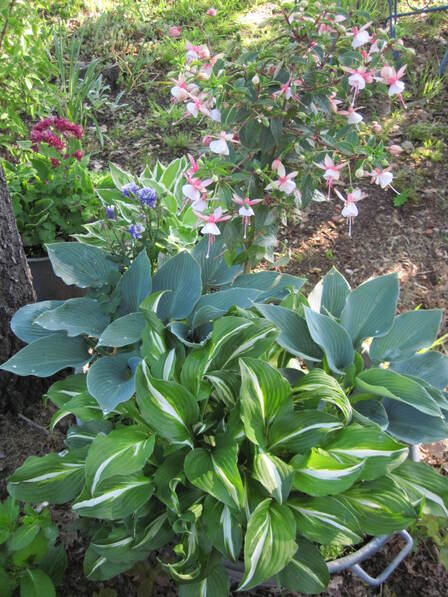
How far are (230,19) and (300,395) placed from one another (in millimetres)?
3798

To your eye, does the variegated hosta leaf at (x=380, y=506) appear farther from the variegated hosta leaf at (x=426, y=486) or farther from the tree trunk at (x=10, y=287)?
the tree trunk at (x=10, y=287)

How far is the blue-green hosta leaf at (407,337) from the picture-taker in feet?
5.34

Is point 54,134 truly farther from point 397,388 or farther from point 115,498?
point 397,388

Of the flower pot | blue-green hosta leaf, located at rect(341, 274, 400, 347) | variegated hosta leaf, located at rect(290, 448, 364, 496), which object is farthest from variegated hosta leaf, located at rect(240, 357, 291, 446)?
the flower pot

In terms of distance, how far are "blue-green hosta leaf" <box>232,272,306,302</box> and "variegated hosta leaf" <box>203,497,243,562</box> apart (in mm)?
758

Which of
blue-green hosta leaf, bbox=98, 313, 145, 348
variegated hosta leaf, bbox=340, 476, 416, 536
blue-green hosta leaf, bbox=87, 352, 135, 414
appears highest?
blue-green hosta leaf, bbox=98, 313, 145, 348

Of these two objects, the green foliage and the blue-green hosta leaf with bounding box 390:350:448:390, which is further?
the blue-green hosta leaf with bounding box 390:350:448:390

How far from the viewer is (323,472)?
122 cm

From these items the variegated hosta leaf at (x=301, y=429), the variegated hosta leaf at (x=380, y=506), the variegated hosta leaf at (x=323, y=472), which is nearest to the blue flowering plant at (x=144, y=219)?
the variegated hosta leaf at (x=301, y=429)

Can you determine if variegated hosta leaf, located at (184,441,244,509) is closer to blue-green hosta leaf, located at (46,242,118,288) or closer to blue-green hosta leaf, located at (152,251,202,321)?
blue-green hosta leaf, located at (152,251,202,321)

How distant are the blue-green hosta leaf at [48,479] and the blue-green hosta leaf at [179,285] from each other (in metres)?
0.51

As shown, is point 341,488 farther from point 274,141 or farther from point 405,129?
point 405,129

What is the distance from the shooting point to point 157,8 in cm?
441

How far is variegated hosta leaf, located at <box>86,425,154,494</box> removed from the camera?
1.21 m
